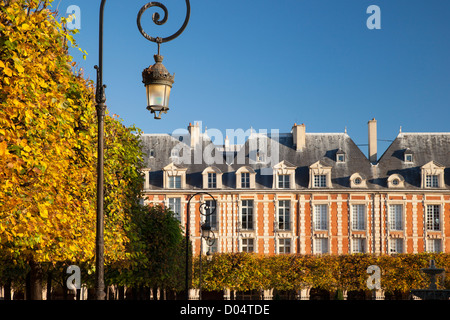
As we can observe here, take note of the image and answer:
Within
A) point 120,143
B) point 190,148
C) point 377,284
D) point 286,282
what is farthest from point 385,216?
point 120,143

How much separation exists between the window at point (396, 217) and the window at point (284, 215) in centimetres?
690

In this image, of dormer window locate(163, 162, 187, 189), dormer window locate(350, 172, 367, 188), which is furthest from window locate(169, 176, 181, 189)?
dormer window locate(350, 172, 367, 188)

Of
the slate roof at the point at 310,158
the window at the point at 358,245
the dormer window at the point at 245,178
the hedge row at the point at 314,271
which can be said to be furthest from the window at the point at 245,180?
the window at the point at 358,245

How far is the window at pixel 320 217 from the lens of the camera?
46.1 m

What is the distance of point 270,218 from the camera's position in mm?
46406

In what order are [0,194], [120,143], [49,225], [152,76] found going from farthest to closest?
1. [120,143]
2. [49,225]
3. [0,194]
4. [152,76]

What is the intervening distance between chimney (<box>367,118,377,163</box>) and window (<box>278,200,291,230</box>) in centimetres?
708

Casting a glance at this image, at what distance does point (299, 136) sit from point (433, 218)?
10829mm

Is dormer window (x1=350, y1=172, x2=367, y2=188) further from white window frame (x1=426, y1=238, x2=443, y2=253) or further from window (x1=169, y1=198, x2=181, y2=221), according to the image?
window (x1=169, y1=198, x2=181, y2=221)

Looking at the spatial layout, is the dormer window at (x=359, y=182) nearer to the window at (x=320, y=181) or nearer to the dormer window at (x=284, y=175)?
the window at (x=320, y=181)

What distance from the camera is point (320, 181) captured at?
46969 millimetres

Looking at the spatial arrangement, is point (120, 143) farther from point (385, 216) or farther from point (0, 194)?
point (385, 216)
